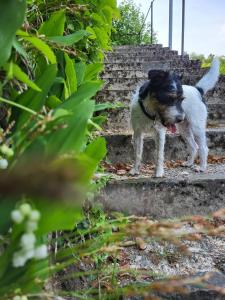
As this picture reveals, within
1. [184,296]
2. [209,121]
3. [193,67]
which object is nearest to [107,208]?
[184,296]

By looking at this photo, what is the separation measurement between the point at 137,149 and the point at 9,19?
3.12 m

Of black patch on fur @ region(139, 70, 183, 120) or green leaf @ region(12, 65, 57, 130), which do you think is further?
black patch on fur @ region(139, 70, 183, 120)

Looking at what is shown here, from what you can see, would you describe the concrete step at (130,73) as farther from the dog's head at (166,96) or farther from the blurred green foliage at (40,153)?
the blurred green foliage at (40,153)

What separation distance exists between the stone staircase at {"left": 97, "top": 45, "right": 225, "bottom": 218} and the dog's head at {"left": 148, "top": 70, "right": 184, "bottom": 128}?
0.41 meters

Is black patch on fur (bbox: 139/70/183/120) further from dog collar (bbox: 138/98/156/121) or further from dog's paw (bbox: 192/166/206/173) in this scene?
dog's paw (bbox: 192/166/206/173)

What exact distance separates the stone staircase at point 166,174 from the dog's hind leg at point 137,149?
0.23 feet

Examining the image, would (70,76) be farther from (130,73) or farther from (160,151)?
(130,73)

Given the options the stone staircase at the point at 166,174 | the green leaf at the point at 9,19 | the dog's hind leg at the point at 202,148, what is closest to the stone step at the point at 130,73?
the stone staircase at the point at 166,174

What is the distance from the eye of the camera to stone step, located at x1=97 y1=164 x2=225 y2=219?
2889 mm

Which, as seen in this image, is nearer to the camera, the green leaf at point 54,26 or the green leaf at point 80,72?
the green leaf at point 54,26

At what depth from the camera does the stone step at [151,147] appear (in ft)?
13.3

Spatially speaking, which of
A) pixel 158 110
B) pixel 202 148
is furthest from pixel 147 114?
pixel 202 148

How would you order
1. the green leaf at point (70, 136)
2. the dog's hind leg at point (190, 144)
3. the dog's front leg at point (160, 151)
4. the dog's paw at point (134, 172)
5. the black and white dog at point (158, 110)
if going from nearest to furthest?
the green leaf at point (70, 136) < the dog's front leg at point (160, 151) < the dog's paw at point (134, 172) < the black and white dog at point (158, 110) < the dog's hind leg at point (190, 144)

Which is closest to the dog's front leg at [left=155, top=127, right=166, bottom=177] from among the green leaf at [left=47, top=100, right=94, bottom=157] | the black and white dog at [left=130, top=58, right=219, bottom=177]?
the black and white dog at [left=130, top=58, right=219, bottom=177]
